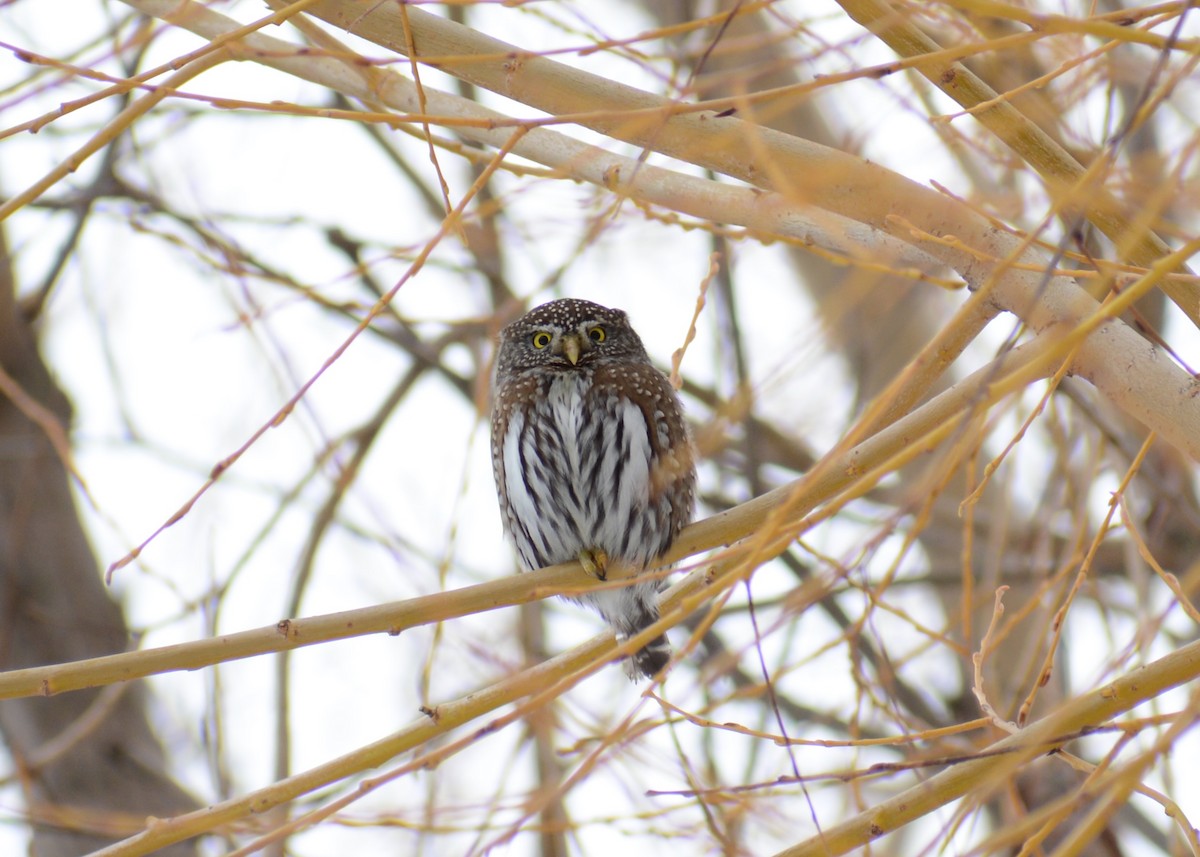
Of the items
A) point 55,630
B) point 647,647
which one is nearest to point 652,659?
point 647,647

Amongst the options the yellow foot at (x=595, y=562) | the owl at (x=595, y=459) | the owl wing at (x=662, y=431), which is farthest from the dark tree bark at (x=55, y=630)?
the owl wing at (x=662, y=431)

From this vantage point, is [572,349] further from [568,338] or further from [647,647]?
[647,647]

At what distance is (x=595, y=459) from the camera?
5.00m

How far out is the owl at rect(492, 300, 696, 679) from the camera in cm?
487

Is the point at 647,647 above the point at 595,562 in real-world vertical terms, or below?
below

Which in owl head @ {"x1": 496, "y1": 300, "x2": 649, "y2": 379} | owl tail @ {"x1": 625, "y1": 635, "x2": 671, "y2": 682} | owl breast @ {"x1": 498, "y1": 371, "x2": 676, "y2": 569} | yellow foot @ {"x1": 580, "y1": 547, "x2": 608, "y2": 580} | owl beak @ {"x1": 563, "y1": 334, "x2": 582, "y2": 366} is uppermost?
owl head @ {"x1": 496, "y1": 300, "x2": 649, "y2": 379}

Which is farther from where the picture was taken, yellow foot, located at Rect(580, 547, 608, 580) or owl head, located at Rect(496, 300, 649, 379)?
owl head, located at Rect(496, 300, 649, 379)

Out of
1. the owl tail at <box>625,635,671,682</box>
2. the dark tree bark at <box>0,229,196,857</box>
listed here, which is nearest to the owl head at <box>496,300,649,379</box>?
the owl tail at <box>625,635,671,682</box>

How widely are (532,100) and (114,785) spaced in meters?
4.24

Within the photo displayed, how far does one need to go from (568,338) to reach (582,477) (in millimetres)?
714

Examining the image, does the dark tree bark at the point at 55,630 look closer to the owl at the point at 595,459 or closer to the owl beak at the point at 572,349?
the owl at the point at 595,459

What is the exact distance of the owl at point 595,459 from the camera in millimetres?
4871

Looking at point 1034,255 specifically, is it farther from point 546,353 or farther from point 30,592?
point 30,592

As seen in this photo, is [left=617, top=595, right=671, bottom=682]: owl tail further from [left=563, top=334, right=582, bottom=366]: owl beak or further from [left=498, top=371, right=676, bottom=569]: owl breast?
[left=563, top=334, right=582, bottom=366]: owl beak
